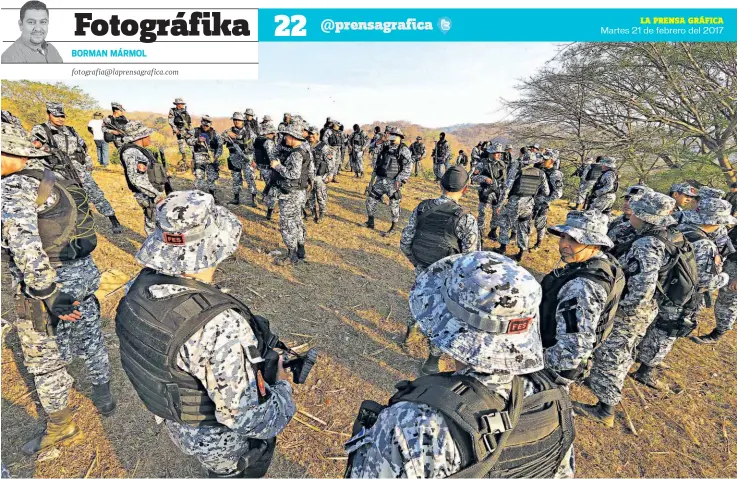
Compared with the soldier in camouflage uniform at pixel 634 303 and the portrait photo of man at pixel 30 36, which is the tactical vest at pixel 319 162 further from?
the soldier in camouflage uniform at pixel 634 303

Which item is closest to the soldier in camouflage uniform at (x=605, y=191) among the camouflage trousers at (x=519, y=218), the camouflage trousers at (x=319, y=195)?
the camouflage trousers at (x=519, y=218)

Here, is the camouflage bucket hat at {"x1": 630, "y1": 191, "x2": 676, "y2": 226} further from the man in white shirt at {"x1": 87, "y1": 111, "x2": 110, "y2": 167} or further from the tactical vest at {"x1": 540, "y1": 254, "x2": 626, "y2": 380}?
the man in white shirt at {"x1": 87, "y1": 111, "x2": 110, "y2": 167}

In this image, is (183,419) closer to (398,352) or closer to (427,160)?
(398,352)

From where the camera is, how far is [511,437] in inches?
56.9

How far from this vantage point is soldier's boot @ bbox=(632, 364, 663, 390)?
4750 millimetres

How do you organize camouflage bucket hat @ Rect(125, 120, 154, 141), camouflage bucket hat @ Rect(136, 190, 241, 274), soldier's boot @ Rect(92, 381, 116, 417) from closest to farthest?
camouflage bucket hat @ Rect(136, 190, 241, 274), soldier's boot @ Rect(92, 381, 116, 417), camouflage bucket hat @ Rect(125, 120, 154, 141)

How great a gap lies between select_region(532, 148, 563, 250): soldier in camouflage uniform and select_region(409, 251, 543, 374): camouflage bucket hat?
7.56 meters

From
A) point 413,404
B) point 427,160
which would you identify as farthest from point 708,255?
point 427,160

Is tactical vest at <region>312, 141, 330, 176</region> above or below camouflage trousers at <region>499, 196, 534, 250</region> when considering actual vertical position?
above

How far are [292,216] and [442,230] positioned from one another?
3608 mm

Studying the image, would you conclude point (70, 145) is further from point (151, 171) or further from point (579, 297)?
point (579, 297)

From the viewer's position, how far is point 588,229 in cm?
314

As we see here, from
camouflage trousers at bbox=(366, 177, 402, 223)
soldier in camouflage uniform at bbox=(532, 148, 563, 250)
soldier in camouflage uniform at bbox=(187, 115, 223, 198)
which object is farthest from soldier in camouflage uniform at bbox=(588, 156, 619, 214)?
soldier in camouflage uniform at bbox=(187, 115, 223, 198)

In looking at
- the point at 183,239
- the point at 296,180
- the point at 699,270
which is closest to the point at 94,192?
the point at 296,180
